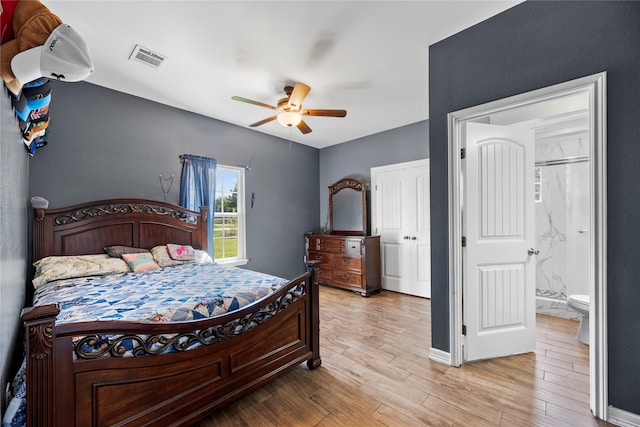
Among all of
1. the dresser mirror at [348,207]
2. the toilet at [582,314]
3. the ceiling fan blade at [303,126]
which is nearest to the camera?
the toilet at [582,314]

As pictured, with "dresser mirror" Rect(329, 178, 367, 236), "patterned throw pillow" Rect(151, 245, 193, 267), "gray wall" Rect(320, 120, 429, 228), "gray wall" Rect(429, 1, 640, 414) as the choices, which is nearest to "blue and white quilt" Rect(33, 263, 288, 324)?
"patterned throw pillow" Rect(151, 245, 193, 267)

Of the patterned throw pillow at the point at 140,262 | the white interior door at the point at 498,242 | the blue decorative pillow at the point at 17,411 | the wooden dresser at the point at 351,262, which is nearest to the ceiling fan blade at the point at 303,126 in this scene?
the white interior door at the point at 498,242

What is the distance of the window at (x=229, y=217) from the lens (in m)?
4.15

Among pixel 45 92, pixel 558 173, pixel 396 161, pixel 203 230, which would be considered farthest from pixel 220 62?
pixel 558 173

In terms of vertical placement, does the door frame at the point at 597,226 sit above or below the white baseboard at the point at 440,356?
above

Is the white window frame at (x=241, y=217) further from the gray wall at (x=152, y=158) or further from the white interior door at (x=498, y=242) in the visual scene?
the white interior door at (x=498, y=242)

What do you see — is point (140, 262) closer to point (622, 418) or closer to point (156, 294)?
point (156, 294)

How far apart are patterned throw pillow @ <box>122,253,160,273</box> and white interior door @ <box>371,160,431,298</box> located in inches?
133

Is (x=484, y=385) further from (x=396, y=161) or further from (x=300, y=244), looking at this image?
(x=300, y=244)

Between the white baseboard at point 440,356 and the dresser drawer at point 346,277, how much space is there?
6.48 feet

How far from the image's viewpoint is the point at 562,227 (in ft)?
10.9

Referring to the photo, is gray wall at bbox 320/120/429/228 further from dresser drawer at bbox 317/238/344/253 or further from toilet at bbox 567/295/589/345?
toilet at bbox 567/295/589/345

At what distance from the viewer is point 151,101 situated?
3.42 meters

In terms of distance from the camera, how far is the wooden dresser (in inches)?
168
